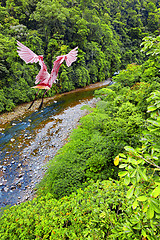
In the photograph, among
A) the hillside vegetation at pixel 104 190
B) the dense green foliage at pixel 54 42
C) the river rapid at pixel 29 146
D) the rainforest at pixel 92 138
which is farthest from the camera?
the dense green foliage at pixel 54 42

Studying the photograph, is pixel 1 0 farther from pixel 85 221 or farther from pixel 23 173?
pixel 85 221

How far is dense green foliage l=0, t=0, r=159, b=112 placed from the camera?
429 inches

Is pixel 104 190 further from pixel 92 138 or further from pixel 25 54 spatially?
pixel 25 54

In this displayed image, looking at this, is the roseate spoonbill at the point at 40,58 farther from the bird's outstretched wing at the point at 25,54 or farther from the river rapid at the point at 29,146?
the river rapid at the point at 29,146

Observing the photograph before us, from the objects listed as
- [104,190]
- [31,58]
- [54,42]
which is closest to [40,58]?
[31,58]

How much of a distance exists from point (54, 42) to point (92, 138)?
1420 cm

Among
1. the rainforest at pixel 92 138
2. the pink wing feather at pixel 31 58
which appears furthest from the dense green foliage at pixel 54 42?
the pink wing feather at pixel 31 58

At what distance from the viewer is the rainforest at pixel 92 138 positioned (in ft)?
3.73

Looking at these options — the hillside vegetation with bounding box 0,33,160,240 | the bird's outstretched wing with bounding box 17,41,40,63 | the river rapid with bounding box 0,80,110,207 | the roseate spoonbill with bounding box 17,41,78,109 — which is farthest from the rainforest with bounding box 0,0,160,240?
the bird's outstretched wing with bounding box 17,41,40,63

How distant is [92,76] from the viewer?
68.0ft

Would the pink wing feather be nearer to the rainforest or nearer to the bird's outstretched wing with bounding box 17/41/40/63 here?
the bird's outstretched wing with bounding box 17/41/40/63

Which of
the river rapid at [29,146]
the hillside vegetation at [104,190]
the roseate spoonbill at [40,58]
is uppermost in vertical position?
the roseate spoonbill at [40,58]

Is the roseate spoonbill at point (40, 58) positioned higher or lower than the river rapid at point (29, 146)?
higher

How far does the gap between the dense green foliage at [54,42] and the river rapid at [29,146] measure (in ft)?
7.39
